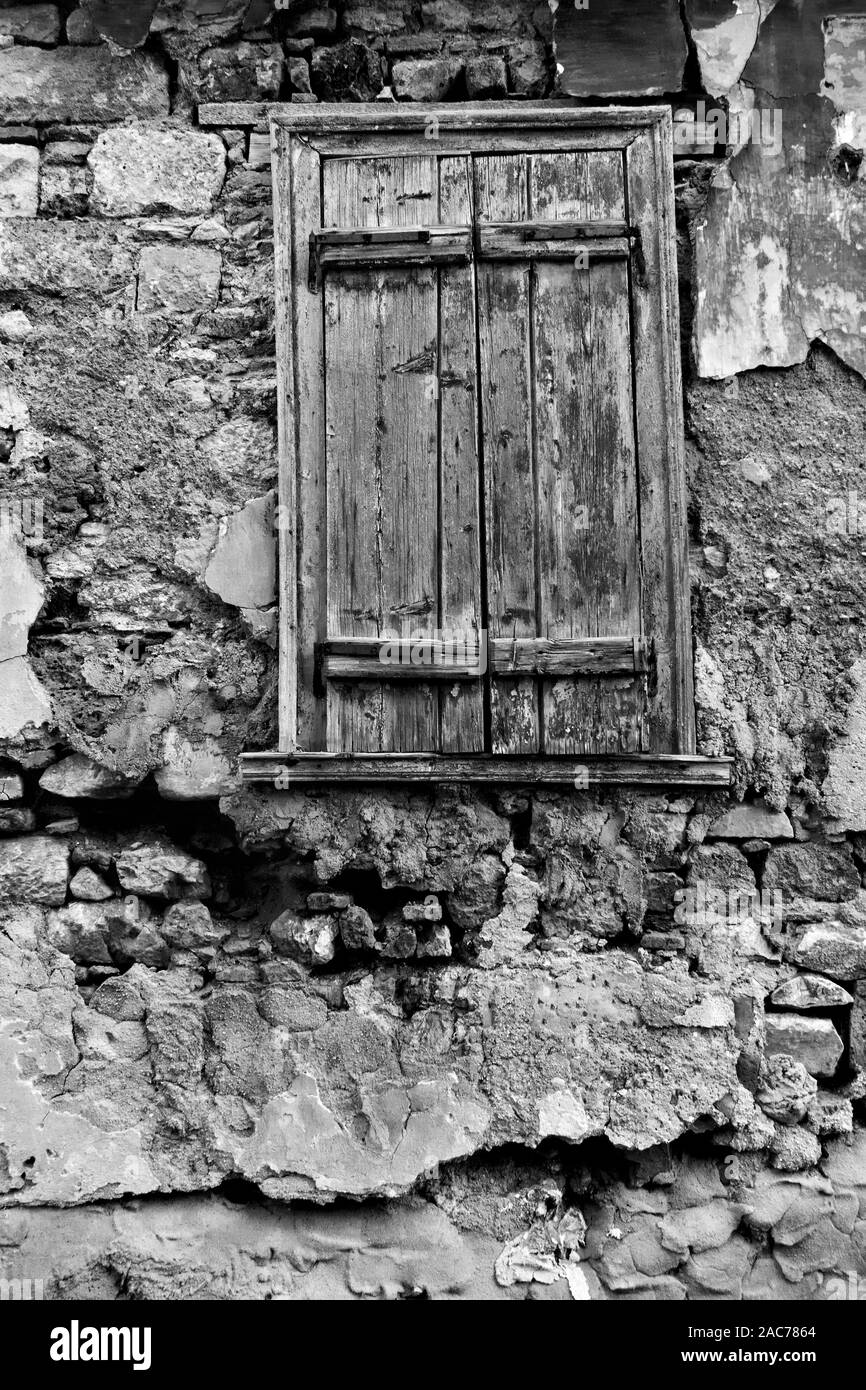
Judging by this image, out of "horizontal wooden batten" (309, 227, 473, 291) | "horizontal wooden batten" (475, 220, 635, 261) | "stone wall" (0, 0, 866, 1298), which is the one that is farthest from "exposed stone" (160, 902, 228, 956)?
"horizontal wooden batten" (475, 220, 635, 261)

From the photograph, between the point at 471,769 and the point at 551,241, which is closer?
the point at 471,769

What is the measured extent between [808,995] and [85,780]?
6.58 ft

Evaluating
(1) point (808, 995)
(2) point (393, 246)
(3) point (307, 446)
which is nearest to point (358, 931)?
(1) point (808, 995)

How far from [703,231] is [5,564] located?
2.14 m

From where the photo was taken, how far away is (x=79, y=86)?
121 inches

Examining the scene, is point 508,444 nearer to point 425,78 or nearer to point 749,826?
point 425,78

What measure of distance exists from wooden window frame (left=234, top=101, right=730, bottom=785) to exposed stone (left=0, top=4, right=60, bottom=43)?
699mm

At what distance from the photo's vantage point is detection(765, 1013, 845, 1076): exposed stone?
2.86 metres

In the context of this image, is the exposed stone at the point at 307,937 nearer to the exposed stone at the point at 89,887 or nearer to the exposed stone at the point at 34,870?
the exposed stone at the point at 89,887

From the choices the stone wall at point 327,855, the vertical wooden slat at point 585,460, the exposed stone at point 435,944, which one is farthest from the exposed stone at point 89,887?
the vertical wooden slat at point 585,460

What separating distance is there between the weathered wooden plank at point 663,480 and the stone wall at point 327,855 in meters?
0.09

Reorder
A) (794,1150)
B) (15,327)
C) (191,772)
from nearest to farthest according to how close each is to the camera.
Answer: (794,1150) < (191,772) < (15,327)

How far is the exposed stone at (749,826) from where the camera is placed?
2.93 meters

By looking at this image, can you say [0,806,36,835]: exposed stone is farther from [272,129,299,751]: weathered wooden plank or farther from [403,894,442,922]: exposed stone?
[403,894,442,922]: exposed stone
